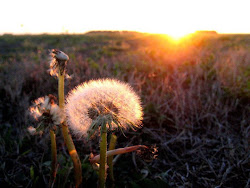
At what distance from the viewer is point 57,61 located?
129 centimetres

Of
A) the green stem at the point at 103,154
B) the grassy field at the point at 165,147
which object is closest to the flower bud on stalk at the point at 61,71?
the grassy field at the point at 165,147

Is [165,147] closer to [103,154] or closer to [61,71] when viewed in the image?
[103,154]

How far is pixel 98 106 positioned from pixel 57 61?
37 centimetres

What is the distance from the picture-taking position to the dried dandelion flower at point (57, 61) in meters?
1.26

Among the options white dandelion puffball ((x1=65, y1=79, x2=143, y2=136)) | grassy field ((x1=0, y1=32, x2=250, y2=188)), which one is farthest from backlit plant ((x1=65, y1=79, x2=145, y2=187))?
grassy field ((x1=0, y1=32, x2=250, y2=188))

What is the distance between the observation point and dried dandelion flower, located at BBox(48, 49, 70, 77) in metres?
1.26

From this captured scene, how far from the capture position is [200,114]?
300cm

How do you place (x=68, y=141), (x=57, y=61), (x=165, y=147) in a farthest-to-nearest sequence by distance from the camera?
(x=165, y=147), (x=68, y=141), (x=57, y=61)

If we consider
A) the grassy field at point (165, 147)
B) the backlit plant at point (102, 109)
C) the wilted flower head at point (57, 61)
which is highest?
the wilted flower head at point (57, 61)

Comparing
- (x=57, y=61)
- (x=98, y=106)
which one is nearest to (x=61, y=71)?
(x=57, y=61)

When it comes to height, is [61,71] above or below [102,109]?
above

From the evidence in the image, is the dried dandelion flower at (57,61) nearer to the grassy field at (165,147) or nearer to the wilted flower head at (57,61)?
the wilted flower head at (57,61)

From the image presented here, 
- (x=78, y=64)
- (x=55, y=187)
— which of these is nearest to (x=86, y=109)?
(x=55, y=187)

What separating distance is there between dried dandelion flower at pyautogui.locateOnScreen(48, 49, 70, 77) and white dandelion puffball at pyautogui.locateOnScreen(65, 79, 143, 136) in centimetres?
20
